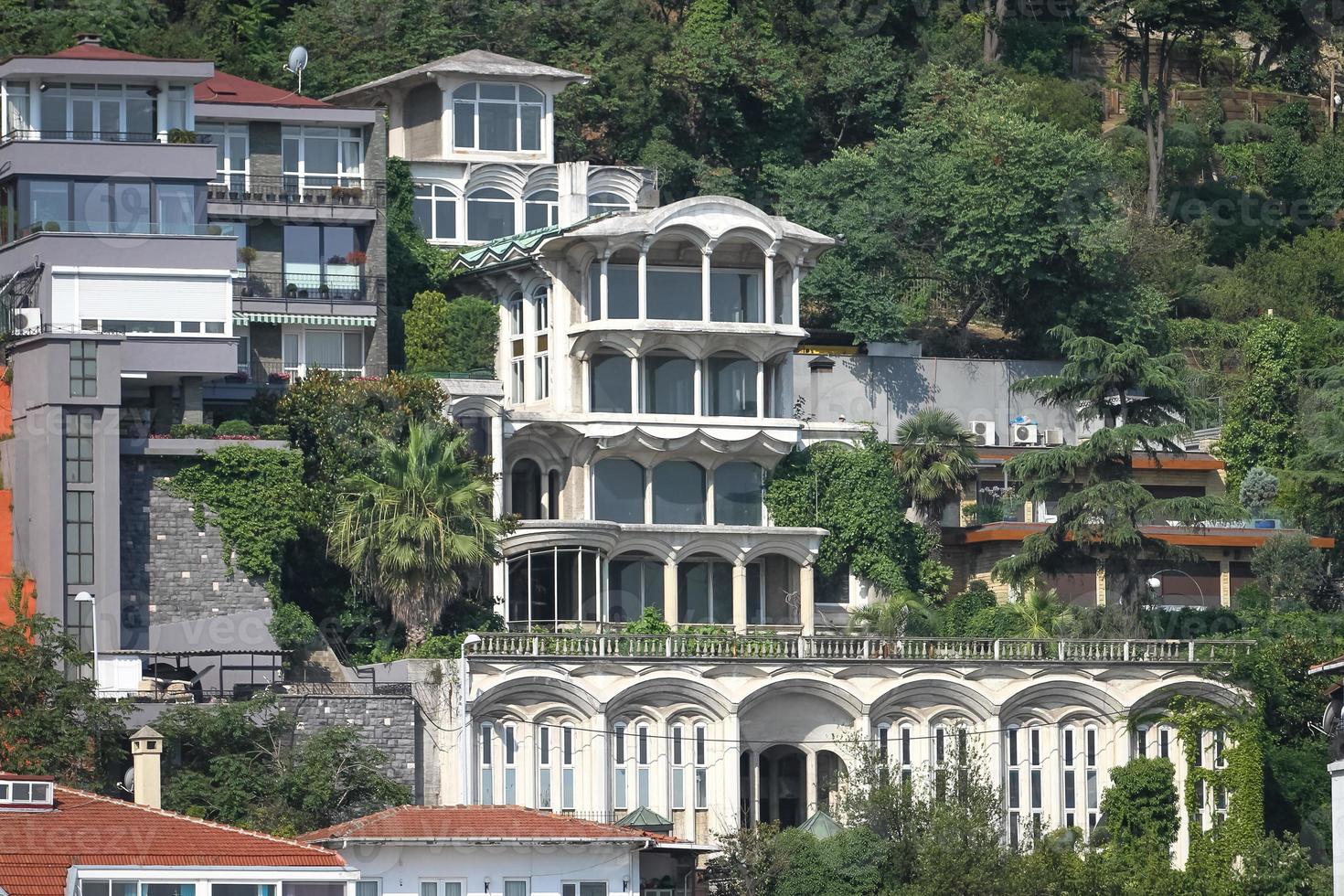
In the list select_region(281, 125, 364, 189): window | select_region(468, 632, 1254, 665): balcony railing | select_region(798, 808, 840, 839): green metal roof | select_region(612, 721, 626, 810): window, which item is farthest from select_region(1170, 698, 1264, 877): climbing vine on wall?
select_region(281, 125, 364, 189): window

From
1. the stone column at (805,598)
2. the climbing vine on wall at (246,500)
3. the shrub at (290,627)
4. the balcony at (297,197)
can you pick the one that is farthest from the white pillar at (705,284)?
the shrub at (290,627)

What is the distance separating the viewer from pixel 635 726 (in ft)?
220

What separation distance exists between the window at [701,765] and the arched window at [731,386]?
1143cm

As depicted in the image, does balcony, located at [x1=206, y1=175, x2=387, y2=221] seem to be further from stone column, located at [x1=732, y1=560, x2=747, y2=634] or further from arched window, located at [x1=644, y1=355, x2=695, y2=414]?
stone column, located at [x1=732, y1=560, x2=747, y2=634]

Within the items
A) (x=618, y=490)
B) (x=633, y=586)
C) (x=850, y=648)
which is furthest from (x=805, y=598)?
(x=850, y=648)

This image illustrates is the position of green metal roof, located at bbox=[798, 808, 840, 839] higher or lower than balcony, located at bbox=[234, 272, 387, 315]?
lower

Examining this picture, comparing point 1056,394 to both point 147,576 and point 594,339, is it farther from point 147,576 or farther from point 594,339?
point 147,576

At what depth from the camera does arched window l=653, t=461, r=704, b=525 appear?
75.9 metres

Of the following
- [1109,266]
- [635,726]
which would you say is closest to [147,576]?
[635,726]

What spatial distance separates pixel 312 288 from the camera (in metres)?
77.5

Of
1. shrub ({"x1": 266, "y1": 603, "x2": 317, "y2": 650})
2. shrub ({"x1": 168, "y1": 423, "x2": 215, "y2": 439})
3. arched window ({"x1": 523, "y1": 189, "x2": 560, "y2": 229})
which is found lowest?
shrub ({"x1": 266, "y1": 603, "x2": 317, "y2": 650})

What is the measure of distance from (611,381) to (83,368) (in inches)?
589

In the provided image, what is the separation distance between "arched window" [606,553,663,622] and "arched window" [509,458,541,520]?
258 centimetres

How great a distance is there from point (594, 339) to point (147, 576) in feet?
46.1
